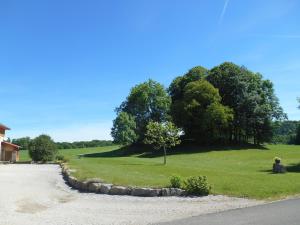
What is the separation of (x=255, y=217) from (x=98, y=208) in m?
5.83

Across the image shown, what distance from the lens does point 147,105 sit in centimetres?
8850

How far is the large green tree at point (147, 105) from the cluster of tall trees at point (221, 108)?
11.7 ft

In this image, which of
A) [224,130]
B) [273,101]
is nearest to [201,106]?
[224,130]

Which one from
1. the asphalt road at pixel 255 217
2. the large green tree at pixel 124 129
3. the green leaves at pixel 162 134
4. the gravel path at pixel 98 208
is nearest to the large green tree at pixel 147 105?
the large green tree at pixel 124 129

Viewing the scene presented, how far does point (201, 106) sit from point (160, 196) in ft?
178

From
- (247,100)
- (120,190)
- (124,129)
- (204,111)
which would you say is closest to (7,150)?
(124,129)

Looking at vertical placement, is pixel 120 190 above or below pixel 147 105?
below

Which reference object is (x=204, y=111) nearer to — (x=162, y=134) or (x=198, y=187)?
(x=162, y=134)

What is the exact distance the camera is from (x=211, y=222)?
11.7 metres

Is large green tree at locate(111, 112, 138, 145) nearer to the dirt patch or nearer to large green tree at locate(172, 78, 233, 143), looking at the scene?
large green tree at locate(172, 78, 233, 143)

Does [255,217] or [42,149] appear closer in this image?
[255,217]

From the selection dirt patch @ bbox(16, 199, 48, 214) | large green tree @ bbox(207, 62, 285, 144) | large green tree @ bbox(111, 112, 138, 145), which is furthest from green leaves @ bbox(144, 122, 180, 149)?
large green tree @ bbox(111, 112, 138, 145)

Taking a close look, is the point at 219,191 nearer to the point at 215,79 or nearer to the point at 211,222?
the point at 211,222

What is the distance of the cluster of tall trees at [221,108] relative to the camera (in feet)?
229
